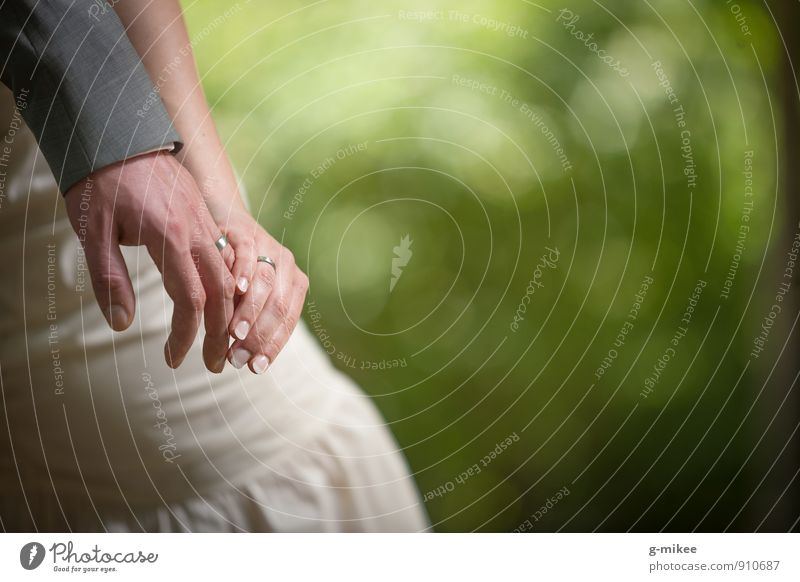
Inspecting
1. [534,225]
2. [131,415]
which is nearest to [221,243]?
[131,415]

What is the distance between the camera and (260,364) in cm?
62

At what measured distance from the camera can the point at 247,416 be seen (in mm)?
613

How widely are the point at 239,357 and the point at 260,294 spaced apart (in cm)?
6

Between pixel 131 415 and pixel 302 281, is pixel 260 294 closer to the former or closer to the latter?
pixel 302 281


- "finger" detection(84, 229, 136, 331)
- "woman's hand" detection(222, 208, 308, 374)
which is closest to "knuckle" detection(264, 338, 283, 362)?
"woman's hand" detection(222, 208, 308, 374)

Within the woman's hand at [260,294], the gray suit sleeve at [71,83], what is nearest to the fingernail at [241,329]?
the woman's hand at [260,294]

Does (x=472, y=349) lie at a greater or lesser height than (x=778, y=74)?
lesser

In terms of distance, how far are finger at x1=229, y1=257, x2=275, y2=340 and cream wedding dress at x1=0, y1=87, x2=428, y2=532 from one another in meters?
0.04

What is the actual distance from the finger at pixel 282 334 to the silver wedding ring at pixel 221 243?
0.07 metres

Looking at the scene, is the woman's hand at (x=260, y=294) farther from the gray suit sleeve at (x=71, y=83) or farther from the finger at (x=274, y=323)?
the gray suit sleeve at (x=71, y=83)

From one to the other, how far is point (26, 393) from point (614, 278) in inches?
20.4
